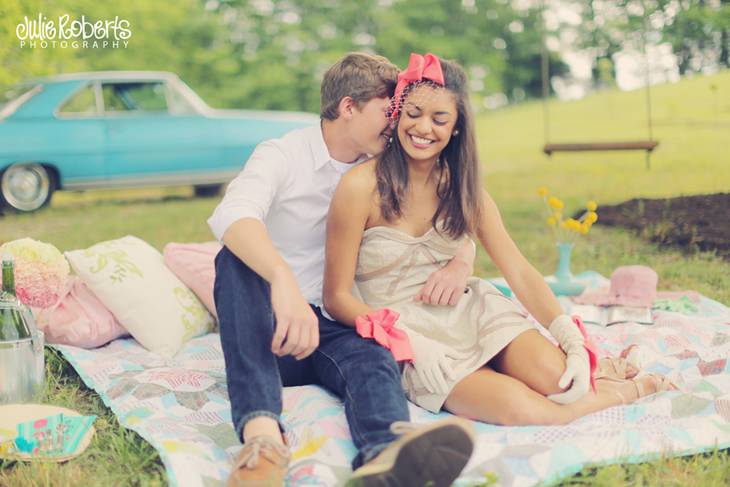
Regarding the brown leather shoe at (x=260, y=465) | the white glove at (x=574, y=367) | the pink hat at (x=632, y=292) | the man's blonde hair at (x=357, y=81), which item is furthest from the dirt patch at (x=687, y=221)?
the brown leather shoe at (x=260, y=465)

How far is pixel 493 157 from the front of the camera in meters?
10.5

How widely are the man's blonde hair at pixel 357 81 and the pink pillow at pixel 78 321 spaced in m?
1.09

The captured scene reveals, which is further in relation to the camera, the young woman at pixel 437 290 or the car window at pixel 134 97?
the car window at pixel 134 97

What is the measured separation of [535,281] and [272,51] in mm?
14002

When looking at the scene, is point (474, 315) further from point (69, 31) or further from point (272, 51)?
point (272, 51)

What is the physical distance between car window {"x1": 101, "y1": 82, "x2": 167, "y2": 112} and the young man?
538cm

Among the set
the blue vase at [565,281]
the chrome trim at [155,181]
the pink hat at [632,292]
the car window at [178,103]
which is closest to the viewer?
the pink hat at [632,292]

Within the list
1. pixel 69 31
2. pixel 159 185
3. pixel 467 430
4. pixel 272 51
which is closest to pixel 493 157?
pixel 159 185

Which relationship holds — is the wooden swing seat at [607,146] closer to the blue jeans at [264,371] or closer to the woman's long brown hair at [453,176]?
the woman's long brown hair at [453,176]

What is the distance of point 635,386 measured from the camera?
7.73 ft

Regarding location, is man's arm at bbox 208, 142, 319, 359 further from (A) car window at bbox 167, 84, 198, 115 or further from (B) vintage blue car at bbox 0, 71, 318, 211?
(A) car window at bbox 167, 84, 198, 115

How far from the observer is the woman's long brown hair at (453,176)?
7.48 feet

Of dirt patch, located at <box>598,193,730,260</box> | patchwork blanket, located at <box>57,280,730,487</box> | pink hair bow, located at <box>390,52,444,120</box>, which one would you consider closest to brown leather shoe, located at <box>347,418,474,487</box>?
patchwork blanket, located at <box>57,280,730,487</box>

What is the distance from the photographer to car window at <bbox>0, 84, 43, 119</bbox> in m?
6.68
